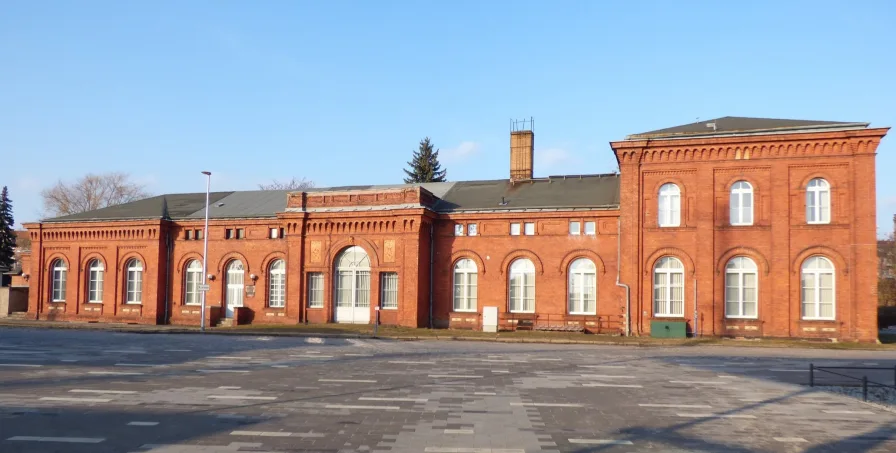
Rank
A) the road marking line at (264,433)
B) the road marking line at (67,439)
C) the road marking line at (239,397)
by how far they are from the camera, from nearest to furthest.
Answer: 1. the road marking line at (67,439)
2. the road marking line at (264,433)
3. the road marking line at (239,397)

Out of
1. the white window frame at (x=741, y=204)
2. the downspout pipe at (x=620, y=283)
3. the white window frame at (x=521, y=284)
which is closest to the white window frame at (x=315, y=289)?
the white window frame at (x=521, y=284)

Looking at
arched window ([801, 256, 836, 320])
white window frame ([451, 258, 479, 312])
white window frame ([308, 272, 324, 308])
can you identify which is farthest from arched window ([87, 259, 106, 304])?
arched window ([801, 256, 836, 320])

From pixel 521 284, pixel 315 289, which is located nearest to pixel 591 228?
pixel 521 284

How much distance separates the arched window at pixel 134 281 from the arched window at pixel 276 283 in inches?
352

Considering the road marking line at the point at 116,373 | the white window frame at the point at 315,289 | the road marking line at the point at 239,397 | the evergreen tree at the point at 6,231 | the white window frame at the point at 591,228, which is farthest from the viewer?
the evergreen tree at the point at 6,231

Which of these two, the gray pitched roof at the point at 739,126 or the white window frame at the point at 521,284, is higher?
the gray pitched roof at the point at 739,126

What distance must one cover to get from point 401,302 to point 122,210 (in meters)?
21.9

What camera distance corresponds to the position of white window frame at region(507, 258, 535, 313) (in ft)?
117

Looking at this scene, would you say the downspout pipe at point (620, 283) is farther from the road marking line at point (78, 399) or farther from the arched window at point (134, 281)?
the arched window at point (134, 281)

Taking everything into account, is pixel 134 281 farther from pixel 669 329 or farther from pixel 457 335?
pixel 669 329

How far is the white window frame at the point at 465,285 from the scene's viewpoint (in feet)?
120

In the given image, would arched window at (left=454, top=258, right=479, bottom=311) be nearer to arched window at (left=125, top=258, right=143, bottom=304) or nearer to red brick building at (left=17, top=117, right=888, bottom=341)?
red brick building at (left=17, top=117, right=888, bottom=341)

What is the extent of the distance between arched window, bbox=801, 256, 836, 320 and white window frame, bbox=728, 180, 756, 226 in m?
3.28

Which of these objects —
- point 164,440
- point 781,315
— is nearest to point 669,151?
point 781,315
